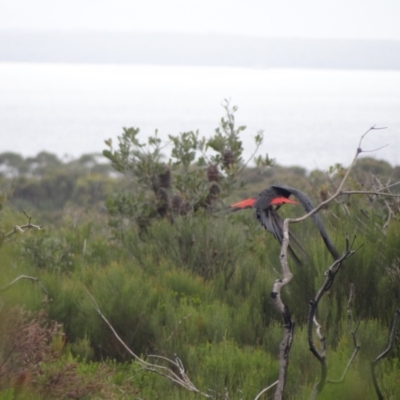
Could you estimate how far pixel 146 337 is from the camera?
169 inches

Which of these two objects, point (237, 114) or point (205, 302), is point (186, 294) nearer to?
point (205, 302)

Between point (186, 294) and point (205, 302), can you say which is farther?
point (186, 294)

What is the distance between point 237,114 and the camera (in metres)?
64.3

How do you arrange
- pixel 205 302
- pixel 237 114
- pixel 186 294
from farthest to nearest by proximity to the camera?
pixel 237 114
pixel 186 294
pixel 205 302

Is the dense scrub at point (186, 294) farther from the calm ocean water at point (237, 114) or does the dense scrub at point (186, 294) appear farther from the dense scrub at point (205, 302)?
the calm ocean water at point (237, 114)

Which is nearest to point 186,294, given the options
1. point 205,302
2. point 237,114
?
point 205,302

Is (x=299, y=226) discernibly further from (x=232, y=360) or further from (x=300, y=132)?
(x=300, y=132)

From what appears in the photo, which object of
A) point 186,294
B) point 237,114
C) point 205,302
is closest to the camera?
point 205,302

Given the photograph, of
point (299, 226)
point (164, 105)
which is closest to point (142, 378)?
point (299, 226)

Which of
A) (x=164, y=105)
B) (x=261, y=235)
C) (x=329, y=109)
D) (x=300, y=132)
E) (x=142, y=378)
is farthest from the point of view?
(x=164, y=105)

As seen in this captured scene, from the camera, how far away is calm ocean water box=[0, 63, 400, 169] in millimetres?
28198

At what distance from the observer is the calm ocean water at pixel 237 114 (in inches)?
1110

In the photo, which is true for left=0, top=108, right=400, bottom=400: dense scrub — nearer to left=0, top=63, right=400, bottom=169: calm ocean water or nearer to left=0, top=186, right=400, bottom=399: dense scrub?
left=0, top=186, right=400, bottom=399: dense scrub

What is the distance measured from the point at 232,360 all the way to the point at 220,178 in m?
3.32
